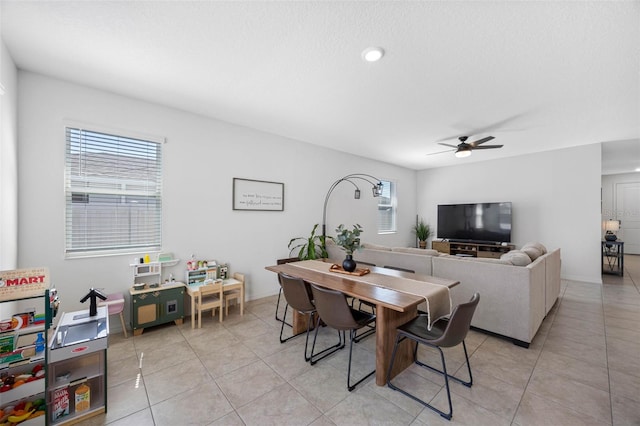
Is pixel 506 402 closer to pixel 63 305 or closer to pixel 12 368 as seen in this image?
pixel 12 368

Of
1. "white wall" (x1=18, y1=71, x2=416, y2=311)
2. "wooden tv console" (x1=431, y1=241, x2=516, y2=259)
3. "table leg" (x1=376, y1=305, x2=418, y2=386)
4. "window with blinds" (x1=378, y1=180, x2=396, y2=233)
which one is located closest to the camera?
"table leg" (x1=376, y1=305, x2=418, y2=386)

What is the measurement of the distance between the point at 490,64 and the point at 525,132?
2536mm

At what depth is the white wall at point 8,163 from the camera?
199cm

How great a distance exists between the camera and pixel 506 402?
70.1 inches

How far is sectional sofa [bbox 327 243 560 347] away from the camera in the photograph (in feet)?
8.18

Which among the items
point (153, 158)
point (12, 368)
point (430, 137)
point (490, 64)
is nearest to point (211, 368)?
point (12, 368)

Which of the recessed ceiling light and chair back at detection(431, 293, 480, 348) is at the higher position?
the recessed ceiling light

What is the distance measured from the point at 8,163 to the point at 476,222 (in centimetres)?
742

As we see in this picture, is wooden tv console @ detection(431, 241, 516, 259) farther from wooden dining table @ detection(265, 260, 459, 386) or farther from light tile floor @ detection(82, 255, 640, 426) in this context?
wooden dining table @ detection(265, 260, 459, 386)

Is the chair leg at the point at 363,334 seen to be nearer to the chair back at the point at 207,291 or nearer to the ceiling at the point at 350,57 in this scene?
the chair back at the point at 207,291

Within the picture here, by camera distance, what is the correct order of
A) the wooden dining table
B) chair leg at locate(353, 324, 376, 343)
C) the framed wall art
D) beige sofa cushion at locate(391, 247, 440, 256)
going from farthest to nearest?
the framed wall art < beige sofa cushion at locate(391, 247, 440, 256) < chair leg at locate(353, 324, 376, 343) < the wooden dining table

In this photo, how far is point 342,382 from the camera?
2002 mm

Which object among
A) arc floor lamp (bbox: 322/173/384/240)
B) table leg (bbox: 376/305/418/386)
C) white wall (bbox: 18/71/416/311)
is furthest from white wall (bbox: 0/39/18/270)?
arc floor lamp (bbox: 322/173/384/240)

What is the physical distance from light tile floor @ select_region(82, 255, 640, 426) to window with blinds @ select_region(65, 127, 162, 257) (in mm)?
1073
